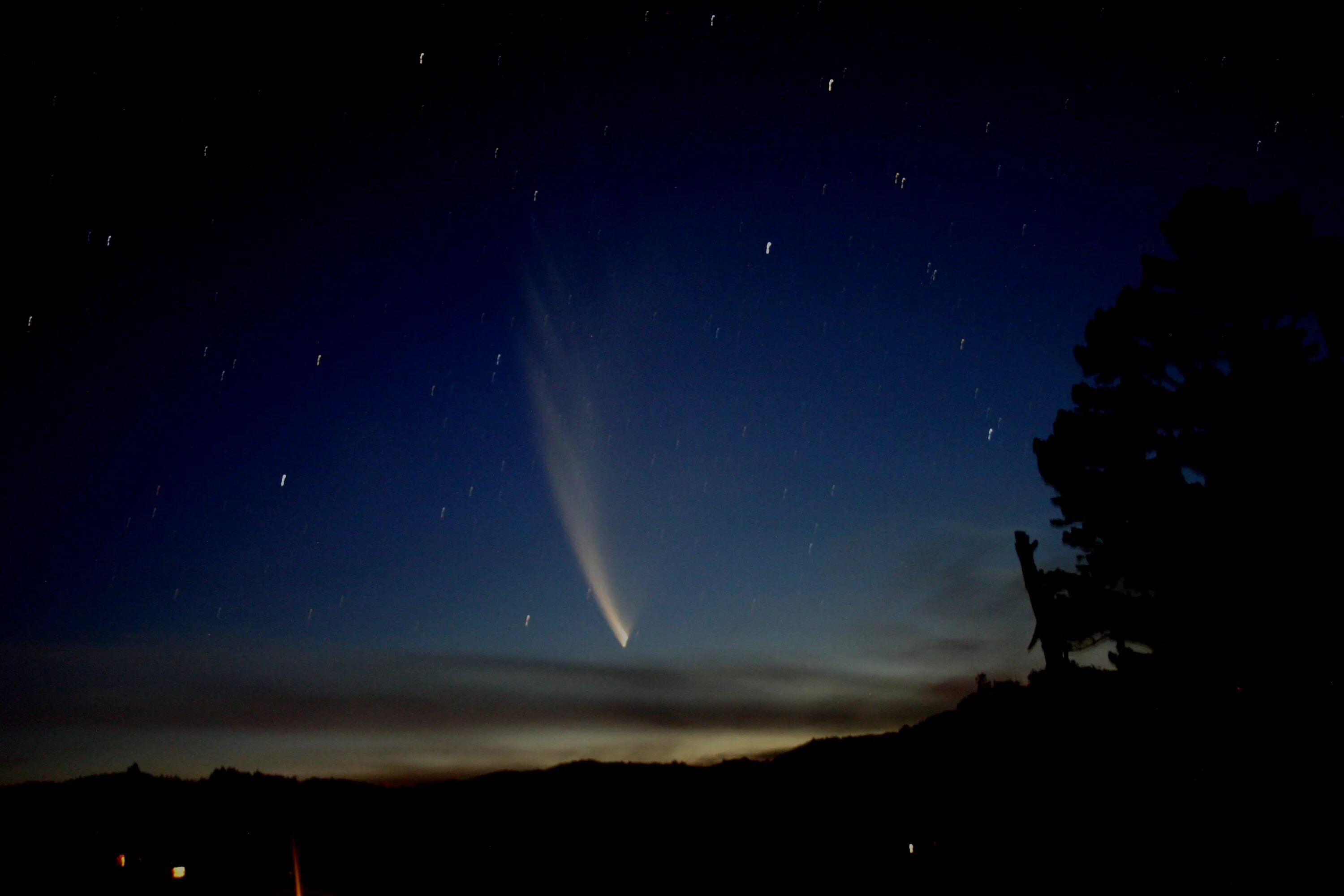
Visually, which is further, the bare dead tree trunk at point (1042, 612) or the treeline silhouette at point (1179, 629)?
the bare dead tree trunk at point (1042, 612)

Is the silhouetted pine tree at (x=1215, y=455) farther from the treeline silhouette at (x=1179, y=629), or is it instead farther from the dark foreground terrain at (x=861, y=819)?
the dark foreground terrain at (x=861, y=819)

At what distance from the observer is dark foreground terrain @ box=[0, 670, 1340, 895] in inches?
407

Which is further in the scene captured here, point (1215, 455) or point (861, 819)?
A: point (861, 819)

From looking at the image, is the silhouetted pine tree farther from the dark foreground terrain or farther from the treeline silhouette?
the dark foreground terrain

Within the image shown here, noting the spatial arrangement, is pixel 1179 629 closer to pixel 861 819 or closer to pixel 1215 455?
pixel 1215 455

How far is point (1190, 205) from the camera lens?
13.4 m

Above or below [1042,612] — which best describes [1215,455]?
above

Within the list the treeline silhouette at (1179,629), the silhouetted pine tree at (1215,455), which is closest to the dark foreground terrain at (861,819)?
the treeline silhouette at (1179,629)

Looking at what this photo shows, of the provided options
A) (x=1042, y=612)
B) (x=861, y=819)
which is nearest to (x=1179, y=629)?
(x=1042, y=612)

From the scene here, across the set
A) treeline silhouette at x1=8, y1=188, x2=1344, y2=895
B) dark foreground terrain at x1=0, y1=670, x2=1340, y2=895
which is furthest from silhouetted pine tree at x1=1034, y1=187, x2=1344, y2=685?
dark foreground terrain at x1=0, y1=670, x2=1340, y2=895

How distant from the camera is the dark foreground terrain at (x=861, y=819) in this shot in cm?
1033

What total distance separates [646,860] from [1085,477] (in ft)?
51.2

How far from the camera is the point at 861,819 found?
57.7 feet

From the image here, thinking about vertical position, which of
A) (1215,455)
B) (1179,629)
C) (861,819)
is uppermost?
(1215,455)
